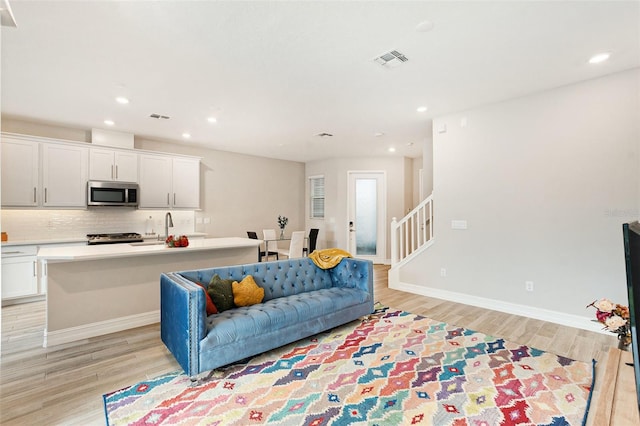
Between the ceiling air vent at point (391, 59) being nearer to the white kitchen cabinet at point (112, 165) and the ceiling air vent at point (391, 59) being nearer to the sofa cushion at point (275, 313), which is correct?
the sofa cushion at point (275, 313)

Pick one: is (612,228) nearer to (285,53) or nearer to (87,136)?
(285,53)

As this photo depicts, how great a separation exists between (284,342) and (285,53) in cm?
276

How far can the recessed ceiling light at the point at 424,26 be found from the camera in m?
2.40

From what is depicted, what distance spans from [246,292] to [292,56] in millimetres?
2406

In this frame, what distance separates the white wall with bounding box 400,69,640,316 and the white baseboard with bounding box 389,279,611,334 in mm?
70

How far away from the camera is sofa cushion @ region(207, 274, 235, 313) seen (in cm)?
289

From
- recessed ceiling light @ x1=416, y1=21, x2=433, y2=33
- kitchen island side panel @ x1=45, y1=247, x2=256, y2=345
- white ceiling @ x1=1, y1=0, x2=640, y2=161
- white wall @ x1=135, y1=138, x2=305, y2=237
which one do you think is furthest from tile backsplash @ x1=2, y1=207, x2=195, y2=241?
recessed ceiling light @ x1=416, y1=21, x2=433, y2=33

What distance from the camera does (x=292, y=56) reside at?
9.55 feet

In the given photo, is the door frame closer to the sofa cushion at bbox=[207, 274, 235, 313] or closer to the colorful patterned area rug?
the colorful patterned area rug

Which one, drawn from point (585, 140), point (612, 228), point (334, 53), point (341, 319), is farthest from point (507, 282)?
point (334, 53)

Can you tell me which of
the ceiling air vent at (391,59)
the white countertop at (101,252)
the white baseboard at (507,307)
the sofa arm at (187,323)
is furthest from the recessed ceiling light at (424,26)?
the white baseboard at (507,307)

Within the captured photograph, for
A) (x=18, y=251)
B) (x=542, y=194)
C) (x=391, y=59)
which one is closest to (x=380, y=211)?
(x=542, y=194)

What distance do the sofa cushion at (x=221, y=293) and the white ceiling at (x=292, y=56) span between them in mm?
2231

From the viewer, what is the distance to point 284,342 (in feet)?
9.25
